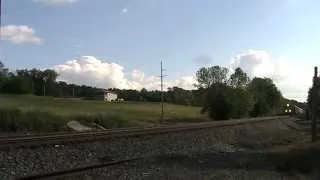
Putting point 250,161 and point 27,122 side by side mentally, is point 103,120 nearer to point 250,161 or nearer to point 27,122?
point 27,122

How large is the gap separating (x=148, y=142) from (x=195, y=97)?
99887 millimetres

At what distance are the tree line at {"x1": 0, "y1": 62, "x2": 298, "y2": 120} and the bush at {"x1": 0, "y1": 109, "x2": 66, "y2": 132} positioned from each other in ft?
97.4

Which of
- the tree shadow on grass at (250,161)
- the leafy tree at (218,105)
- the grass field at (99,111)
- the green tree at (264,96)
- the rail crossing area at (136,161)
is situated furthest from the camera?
the green tree at (264,96)

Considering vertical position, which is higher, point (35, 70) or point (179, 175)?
point (35, 70)

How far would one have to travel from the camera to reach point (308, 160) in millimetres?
22578

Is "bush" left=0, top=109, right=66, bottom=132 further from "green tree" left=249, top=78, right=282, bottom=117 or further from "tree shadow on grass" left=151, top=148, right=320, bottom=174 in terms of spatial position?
"green tree" left=249, top=78, right=282, bottom=117

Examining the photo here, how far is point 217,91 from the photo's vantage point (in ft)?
346

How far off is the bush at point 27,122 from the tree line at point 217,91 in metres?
29.7

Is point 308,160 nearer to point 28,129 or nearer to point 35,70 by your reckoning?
point 28,129

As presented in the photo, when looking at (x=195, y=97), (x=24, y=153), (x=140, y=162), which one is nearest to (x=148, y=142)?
(x=140, y=162)

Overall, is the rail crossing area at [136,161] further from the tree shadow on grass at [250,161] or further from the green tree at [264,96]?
the green tree at [264,96]

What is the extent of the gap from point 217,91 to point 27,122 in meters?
69.6

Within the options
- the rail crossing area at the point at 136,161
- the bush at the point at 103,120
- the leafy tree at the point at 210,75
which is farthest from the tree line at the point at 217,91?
the rail crossing area at the point at 136,161

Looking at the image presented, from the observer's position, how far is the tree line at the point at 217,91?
10319 centimetres
